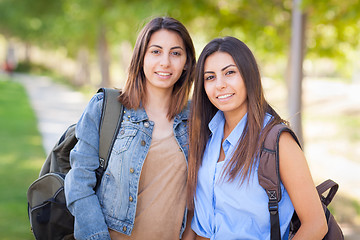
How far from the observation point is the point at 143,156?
271 cm

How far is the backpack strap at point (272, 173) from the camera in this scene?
7.64 feet

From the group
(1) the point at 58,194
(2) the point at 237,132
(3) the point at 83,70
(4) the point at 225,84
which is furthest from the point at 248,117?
(3) the point at 83,70

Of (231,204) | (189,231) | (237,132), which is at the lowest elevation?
(189,231)

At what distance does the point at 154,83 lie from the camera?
9.33ft

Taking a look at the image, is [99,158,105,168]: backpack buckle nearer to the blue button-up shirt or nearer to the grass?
the blue button-up shirt

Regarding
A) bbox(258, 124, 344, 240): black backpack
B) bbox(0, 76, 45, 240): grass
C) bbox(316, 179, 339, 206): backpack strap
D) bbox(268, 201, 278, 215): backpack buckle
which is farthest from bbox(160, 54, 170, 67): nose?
bbox(0, 76, 45, 240): grass

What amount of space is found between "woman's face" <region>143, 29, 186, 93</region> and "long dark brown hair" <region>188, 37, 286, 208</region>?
21cm

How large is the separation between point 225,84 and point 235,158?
425mm

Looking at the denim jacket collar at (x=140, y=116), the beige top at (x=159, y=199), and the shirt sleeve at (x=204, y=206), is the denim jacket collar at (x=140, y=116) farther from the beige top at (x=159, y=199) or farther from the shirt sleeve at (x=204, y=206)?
the shirt sleeve at (x=204, y=206)

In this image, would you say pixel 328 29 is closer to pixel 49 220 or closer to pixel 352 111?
pixel 49 220

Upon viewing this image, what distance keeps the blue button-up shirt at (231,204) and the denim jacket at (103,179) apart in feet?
1.31

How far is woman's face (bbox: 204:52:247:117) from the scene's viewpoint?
2564mm

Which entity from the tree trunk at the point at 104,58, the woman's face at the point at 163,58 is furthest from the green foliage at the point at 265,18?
the tree trunk at the point at 104,58

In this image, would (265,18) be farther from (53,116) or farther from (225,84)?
(53,116)
